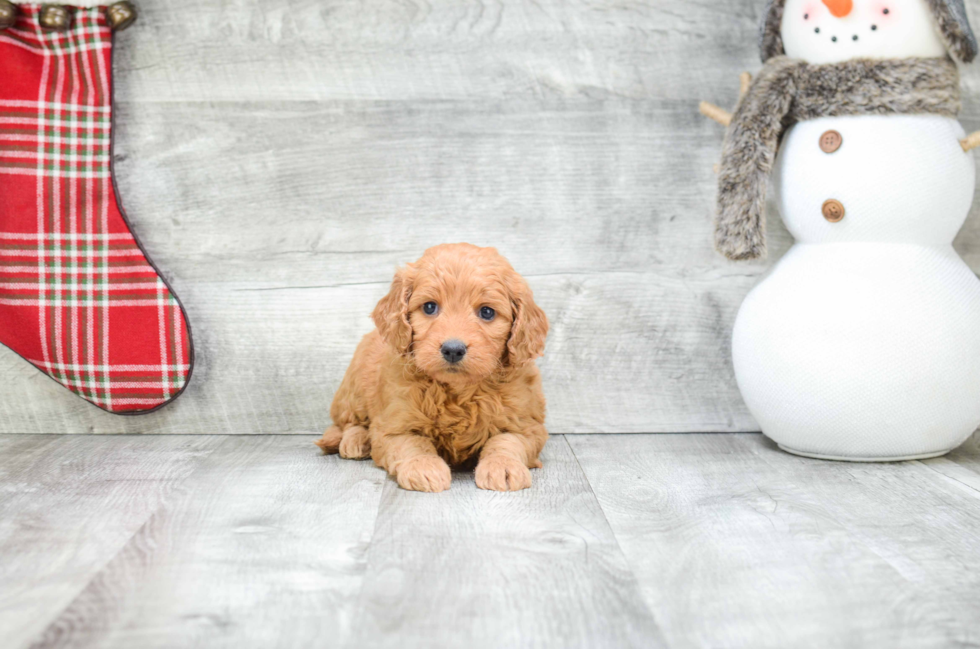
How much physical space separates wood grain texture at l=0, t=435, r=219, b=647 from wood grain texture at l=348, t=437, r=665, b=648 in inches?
16.3

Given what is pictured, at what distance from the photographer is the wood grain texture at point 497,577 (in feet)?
3.18

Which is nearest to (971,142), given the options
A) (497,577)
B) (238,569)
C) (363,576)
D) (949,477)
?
(949,477)

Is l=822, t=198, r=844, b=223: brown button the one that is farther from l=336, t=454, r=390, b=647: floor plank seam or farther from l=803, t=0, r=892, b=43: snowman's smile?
l=336, t=454, r=390, b=647: floor plank seam

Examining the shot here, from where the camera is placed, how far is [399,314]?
5.21 feet

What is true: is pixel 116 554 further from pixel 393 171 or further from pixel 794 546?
pixel 393 171

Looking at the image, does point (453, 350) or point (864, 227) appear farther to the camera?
point (864, 227)

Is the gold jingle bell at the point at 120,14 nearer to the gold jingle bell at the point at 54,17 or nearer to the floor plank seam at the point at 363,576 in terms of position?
the gold jingle bell at the point at 54,17

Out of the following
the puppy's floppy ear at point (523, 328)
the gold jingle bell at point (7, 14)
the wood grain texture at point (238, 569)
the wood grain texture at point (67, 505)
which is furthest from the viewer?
the gold jingle bell at point (7, 14)

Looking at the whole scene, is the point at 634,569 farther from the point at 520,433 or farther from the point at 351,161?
the point at 351,161

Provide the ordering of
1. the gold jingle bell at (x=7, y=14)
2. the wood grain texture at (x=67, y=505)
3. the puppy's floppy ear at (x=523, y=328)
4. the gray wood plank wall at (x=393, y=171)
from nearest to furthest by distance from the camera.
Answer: the wood grain texture at (x=67, y=505), the puppy's floppy ear at (x=523, y=328), the gold jingle bell at (x=7, y=14), the gray wood plank wall at (x=393, y=171)

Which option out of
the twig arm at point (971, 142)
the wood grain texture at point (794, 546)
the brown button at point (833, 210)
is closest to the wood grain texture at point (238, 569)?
the wood grain texture at point (794, 546)

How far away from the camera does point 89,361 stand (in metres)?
1.98

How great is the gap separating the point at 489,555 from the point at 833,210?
3.62ft

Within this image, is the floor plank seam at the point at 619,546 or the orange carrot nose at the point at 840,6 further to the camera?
the orange carrot nose at the point at 840,6
